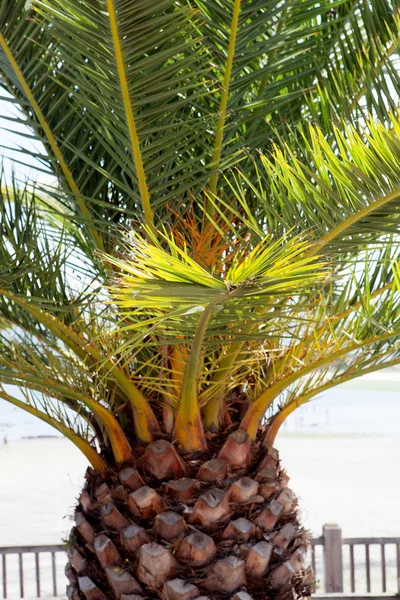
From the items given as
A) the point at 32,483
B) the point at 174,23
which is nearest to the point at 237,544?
the point at 174,23

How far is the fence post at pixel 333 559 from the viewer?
10.00 ft

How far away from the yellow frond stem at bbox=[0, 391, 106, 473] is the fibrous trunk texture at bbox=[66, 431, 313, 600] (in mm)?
47

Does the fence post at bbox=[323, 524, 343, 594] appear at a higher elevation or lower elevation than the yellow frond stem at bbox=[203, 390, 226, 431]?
lower

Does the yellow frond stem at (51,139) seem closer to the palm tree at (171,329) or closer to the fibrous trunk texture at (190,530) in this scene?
the palm tree at (171,329)

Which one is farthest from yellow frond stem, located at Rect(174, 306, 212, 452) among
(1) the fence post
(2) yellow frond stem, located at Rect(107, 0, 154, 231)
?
(1) the fence post

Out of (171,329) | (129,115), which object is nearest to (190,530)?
(171,329)

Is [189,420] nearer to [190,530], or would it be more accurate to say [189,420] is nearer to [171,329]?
[190,530]

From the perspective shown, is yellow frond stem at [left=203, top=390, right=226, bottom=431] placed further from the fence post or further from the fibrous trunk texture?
the fence post

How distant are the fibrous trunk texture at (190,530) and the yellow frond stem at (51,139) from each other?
0.57 m

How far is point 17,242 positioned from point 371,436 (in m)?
11.2

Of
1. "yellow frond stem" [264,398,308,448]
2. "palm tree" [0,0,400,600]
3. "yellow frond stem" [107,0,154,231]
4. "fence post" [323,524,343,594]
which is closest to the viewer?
"yellow frond stem" [107,0,154,231]

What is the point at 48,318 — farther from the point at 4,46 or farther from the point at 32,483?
the point at 32,483

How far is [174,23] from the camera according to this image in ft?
4.07

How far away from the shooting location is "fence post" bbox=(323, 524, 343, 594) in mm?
3047
